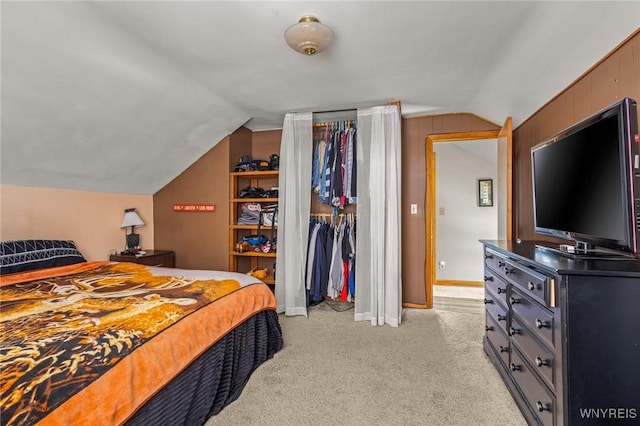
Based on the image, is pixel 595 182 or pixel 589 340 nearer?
pixel 589 340

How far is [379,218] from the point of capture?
10.0ft

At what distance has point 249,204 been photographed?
3832mm

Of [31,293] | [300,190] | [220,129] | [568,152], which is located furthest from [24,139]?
[568,152]

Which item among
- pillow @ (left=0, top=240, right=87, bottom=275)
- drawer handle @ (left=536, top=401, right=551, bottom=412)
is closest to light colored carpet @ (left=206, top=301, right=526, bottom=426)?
drawer handle @ (left=536, top=401, right=551, bottom=412)

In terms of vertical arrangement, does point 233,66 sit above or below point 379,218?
above

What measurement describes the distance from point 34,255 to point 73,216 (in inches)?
29.8

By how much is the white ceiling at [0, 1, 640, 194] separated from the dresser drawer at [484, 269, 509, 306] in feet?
4.38

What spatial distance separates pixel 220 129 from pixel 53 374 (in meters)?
3.01

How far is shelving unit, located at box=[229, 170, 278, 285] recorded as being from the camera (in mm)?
3711

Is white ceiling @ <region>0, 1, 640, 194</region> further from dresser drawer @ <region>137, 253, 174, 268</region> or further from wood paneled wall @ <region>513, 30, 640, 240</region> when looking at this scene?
dresser drawer @ <region>137, 253, 174, 268</region>

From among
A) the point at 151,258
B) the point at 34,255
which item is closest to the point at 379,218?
the point at 151,258

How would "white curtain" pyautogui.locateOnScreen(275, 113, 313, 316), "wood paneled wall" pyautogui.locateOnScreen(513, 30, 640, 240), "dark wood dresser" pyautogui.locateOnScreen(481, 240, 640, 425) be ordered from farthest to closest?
"white curtain" pyautogui.locateOnScreen(275, 113, 313, 316)
"wood paneled wall" pyautogui.locateOnScreen(513, 30, 640, 240)
"dark wood dresser" pyautogui.locateOnScreen(481, 240, 640, 425)

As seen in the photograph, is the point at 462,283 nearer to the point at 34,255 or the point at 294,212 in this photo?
the point at 294,212

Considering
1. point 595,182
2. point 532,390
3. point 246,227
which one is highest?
point 595,182
